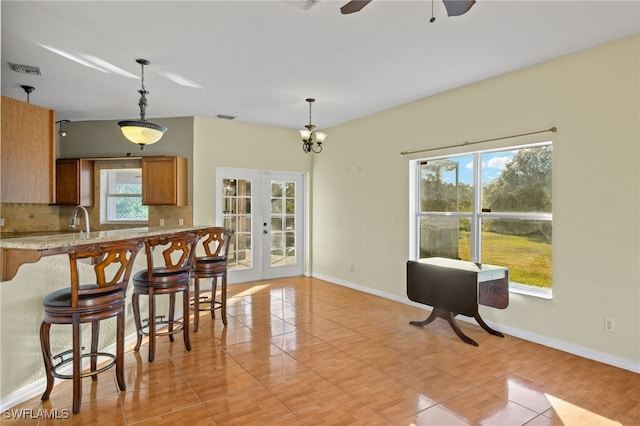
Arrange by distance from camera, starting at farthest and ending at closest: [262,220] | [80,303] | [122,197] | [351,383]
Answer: [262,220], [122,197], [351,383], [80,303]

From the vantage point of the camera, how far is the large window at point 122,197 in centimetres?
571

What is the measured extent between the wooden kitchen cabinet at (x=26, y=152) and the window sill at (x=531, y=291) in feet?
16.3

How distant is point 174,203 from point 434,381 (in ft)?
13.5

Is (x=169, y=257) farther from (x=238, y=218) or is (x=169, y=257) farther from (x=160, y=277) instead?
(x=238, y=218)

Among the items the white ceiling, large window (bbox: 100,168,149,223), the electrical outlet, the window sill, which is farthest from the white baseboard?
large window (bbox: 100,168,149,223)

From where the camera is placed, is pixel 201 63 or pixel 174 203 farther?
pixel 174 203

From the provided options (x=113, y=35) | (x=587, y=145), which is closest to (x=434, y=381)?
(x=587, y=145)

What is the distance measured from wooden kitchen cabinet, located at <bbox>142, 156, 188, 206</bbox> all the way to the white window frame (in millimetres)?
3338

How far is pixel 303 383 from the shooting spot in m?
2.62

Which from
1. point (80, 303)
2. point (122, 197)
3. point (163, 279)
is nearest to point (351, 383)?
point (163, 279)

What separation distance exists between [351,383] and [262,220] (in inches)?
159

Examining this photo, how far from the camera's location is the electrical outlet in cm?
298

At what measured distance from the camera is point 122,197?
5.79m

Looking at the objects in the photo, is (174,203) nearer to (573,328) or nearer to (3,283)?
(3,283)
